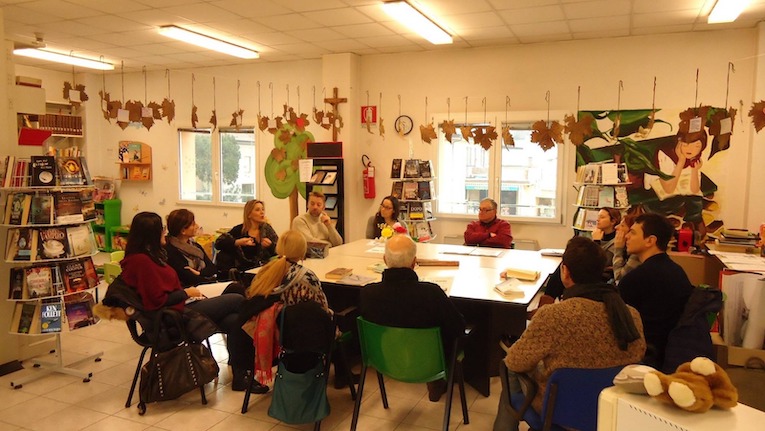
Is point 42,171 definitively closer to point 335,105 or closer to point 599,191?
point 335,105

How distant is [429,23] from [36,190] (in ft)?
13.0

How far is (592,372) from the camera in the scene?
84.7 inches

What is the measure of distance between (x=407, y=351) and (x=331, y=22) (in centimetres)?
422

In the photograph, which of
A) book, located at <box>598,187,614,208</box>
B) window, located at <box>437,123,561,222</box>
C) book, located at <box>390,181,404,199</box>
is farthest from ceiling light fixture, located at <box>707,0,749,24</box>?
book, located at <box>390,181,404,199</box>

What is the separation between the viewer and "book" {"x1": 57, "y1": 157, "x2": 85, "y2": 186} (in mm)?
4109

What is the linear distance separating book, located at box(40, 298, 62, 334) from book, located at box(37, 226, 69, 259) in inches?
14.3

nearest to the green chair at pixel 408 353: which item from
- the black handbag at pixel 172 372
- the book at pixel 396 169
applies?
the black handbag at pixel 172 372

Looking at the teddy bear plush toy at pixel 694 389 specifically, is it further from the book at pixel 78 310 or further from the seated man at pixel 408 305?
the book at pixel 78 310

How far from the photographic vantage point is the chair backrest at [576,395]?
2152 millimetres

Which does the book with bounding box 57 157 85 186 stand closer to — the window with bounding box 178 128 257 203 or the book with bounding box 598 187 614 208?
the window with bounding box 178 128 257 203

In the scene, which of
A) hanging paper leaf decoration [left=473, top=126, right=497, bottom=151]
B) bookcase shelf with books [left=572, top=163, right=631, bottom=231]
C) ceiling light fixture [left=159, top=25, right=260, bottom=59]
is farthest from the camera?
ceiling light fixture [left=159, top=25, right=260, bottom=59]

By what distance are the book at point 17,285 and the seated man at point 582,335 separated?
3.55 meters

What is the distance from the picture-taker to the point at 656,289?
113 inches

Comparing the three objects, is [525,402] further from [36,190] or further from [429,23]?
[429,23]
